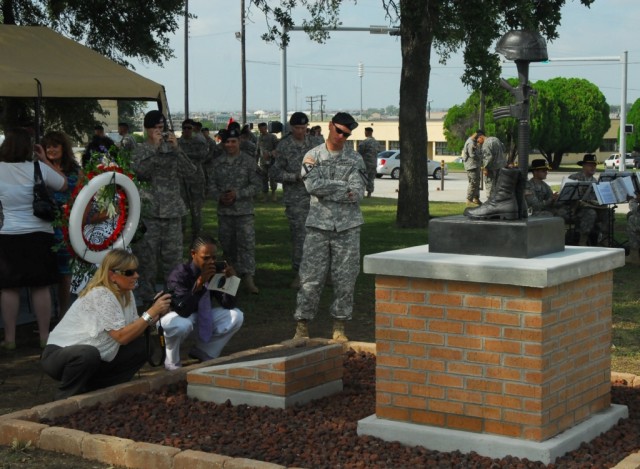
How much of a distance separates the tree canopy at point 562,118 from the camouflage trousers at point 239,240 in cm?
5050

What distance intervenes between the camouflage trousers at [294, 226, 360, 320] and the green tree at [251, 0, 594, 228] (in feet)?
23.7

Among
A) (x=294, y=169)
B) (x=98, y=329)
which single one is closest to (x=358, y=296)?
(x=294, y=169)

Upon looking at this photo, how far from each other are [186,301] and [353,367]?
4.40 ft

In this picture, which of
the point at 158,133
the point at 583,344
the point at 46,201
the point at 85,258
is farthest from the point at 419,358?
the point at 158,133

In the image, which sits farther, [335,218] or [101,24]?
[101,24]

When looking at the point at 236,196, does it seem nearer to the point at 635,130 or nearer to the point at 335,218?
the point at 335,218

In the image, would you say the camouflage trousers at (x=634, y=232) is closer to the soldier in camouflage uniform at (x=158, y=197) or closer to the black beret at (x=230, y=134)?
the black beret at (x=230, y=134)

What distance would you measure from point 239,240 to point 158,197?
5.64ft

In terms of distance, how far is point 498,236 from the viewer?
609 centimetres

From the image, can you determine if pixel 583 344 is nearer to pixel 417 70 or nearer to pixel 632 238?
pixel 632 238

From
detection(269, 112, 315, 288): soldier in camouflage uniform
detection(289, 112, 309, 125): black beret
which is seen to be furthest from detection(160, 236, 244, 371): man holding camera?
detection(289, 112, 309, 125): black beret

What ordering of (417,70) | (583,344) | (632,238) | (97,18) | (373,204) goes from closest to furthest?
(583,344) < (632,238) < (97,18) < (417,70) < (373,204)

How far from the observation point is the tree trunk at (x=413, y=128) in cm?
1981

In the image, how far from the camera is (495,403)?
587 cm
